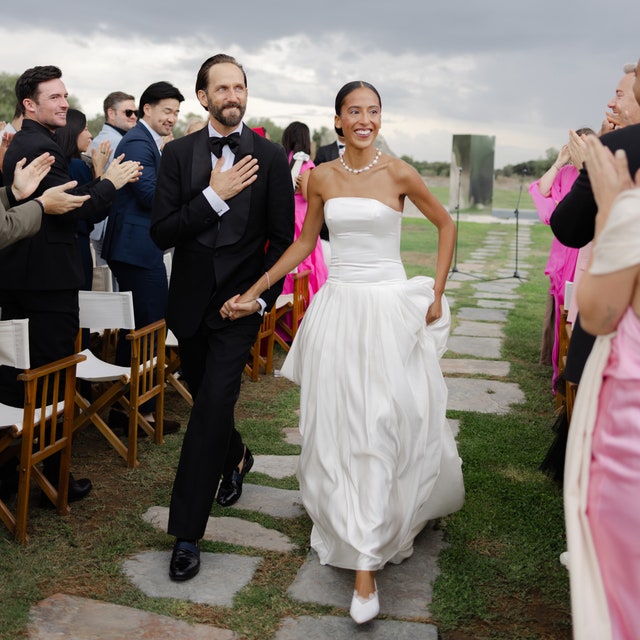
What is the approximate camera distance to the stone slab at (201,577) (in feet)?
11.2

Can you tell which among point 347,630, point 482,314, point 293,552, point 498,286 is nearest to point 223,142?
point 293,552

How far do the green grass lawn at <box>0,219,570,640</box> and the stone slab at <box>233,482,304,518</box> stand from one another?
79mm

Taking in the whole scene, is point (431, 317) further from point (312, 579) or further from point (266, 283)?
point (312, 579)

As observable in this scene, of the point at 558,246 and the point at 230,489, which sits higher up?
the point at 558,246

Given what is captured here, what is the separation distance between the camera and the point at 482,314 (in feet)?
34.3

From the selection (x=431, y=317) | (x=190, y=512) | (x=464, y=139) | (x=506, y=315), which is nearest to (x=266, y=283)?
(x=431, y=317)

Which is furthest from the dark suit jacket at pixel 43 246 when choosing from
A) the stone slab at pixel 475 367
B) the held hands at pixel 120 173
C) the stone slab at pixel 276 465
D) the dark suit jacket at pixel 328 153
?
the dark suit jacket at pixel 328 153

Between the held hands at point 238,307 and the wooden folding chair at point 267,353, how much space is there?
3.13 metres

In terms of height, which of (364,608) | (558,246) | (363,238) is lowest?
(364,608)

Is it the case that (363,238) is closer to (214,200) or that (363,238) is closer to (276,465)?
(214,200)

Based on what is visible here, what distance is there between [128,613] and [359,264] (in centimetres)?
168

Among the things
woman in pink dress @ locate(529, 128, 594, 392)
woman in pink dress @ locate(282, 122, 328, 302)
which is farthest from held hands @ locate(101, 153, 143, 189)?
woman in pink dress @ locate(282, 122, 328, 302)

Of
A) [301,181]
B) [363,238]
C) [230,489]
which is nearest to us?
[363,238]

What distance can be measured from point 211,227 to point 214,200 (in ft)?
0.45
